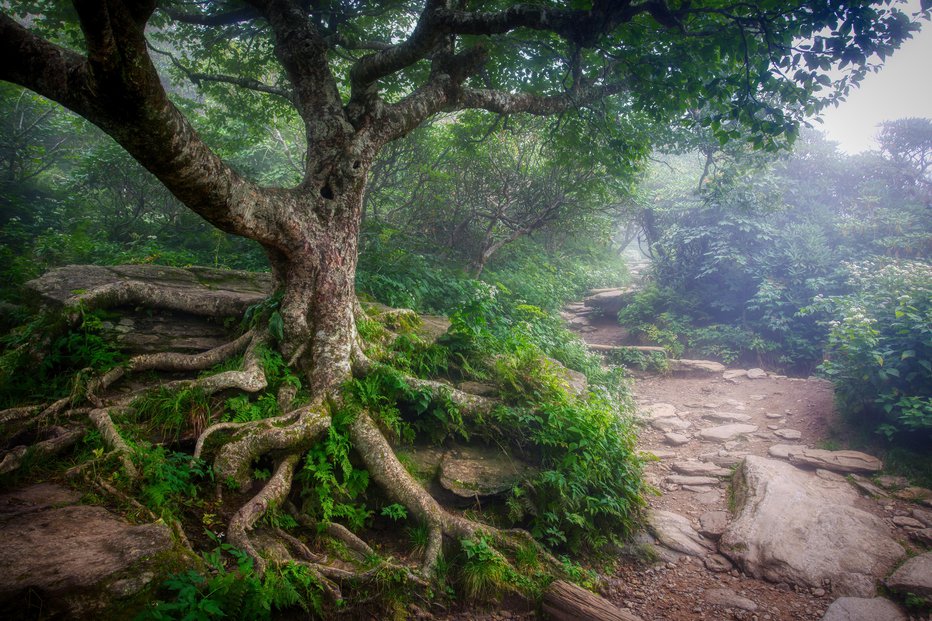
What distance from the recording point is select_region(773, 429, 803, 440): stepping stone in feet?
24.4

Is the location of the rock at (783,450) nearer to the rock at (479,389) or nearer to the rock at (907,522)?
the rock at (907,522)

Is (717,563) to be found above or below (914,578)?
below

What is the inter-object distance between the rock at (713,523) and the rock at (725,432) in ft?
8.67

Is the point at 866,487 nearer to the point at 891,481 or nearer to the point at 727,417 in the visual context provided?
the point at 891,481

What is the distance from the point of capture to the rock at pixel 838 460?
6.15 meters

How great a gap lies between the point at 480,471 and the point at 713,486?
3.91m

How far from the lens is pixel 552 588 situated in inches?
133

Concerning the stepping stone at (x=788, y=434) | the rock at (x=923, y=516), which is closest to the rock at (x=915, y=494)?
the rock at (x=923, y=516)

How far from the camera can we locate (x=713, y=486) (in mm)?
5977

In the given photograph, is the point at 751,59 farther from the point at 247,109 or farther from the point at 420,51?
the point at 247,109

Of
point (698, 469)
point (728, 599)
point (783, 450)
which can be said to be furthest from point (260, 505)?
point (783, 450)

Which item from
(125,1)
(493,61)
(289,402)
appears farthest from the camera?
(493,61)

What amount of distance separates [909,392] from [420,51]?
941 cm

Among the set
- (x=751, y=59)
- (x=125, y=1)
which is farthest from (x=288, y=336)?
(x=751, y=59)
